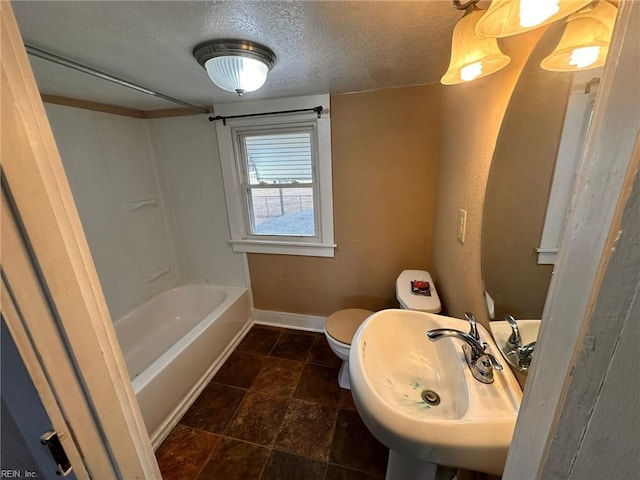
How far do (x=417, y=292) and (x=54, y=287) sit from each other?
→ 1573mm

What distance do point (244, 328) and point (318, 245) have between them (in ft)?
3.52

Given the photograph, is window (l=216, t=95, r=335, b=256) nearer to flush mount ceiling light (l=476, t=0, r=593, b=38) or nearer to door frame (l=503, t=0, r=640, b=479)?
flush mount ceiling light (l=476, t=0, r=593, b=38)

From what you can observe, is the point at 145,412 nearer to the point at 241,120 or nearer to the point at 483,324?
the point at 483,324

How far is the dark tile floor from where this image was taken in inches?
52.1

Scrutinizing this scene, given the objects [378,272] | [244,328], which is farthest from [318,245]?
[244,328]

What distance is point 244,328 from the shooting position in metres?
2.41

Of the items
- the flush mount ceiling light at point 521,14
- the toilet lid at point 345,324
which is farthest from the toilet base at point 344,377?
the flush mount ceiling light at point 521,14

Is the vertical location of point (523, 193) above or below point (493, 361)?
above

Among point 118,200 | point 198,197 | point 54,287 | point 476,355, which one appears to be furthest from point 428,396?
point 118,200

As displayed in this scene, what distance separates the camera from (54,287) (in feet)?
1.35

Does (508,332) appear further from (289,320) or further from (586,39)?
(289,320)

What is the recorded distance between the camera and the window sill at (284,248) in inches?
85.1

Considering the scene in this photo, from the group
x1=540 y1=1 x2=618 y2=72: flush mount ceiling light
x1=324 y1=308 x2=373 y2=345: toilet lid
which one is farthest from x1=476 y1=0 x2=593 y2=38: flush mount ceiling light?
x1=324 y1=308 x2=373 y2=345: toilet lid

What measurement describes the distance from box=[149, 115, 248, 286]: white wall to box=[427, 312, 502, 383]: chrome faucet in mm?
1933
